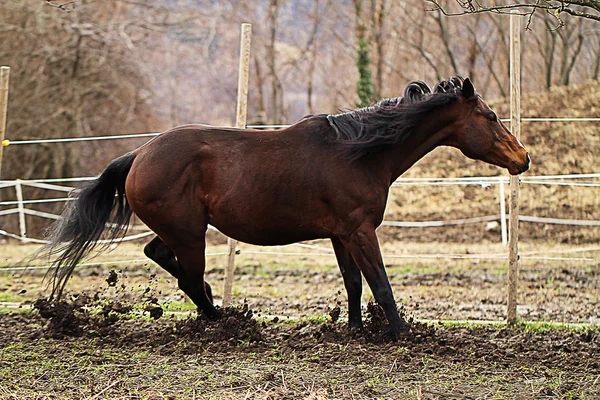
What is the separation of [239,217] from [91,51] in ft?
47.9

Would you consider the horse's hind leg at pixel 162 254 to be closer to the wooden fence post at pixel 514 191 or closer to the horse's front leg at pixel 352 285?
the horse's front leg at pixel 352 285

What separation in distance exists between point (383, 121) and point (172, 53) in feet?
55.5

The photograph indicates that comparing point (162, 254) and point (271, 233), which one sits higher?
point (271, 233)

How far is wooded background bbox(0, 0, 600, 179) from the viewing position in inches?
695

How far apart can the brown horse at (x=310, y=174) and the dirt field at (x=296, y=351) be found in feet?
1.31

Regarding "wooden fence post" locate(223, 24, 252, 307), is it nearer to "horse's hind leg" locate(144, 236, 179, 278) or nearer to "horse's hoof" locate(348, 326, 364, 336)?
"horse's hind leg" locate(144, 236, 179, 278)

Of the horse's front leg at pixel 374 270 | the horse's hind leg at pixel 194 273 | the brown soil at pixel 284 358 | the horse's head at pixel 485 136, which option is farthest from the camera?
the horse's hind leg at pixel 194 273

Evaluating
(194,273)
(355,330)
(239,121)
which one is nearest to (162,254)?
(194,273)

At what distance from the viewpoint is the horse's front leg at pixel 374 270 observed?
5203 mm

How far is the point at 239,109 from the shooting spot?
21.9 feet

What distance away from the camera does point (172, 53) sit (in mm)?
21156

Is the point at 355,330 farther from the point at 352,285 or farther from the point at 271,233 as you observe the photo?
the point at 271,233

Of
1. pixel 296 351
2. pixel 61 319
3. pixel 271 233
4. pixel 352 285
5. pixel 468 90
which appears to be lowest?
pixel 296 351

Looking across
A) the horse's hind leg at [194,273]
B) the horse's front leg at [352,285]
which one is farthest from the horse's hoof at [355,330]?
the horse's hind leg at [194,273]
